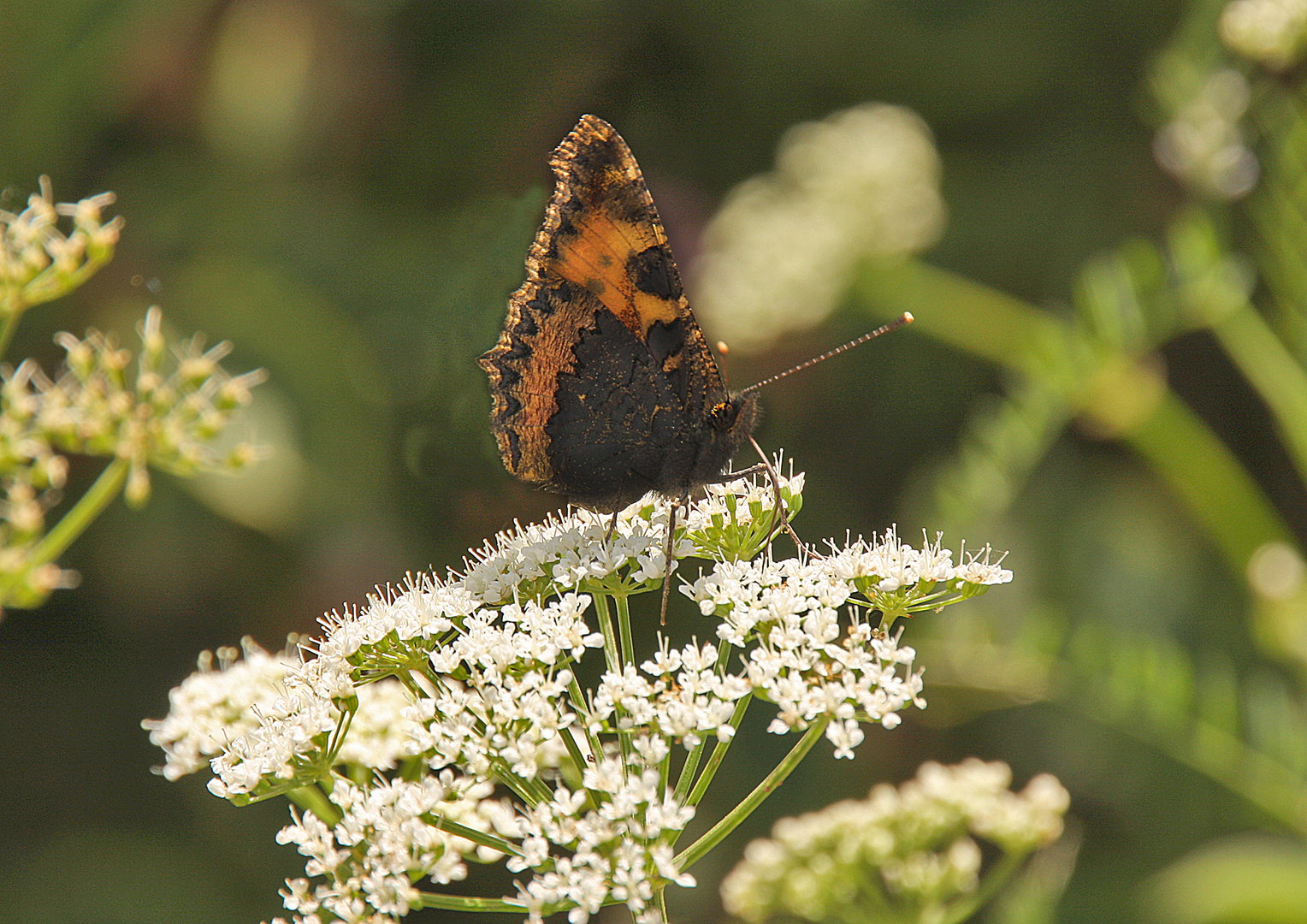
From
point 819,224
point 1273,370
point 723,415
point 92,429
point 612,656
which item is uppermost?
point 819,224

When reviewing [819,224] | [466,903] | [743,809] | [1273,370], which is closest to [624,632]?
[743,809]

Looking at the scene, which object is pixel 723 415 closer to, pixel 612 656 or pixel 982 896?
pixel 612 656

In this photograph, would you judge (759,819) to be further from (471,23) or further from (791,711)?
(471,23)

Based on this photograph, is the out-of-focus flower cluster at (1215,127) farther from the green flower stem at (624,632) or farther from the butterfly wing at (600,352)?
the green flower stem at (624,632)

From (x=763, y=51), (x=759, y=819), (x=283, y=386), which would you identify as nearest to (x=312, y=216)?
(x=283, y=386)

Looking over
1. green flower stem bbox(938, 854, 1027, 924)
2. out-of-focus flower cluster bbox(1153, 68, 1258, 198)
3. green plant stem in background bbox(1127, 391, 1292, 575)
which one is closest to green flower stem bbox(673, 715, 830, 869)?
green flower stem bbox(938, 854, 1027, 924)

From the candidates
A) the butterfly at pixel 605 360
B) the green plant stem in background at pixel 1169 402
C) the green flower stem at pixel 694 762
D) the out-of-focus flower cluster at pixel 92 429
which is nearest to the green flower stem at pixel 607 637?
the green flower stem at pixel 694 762
